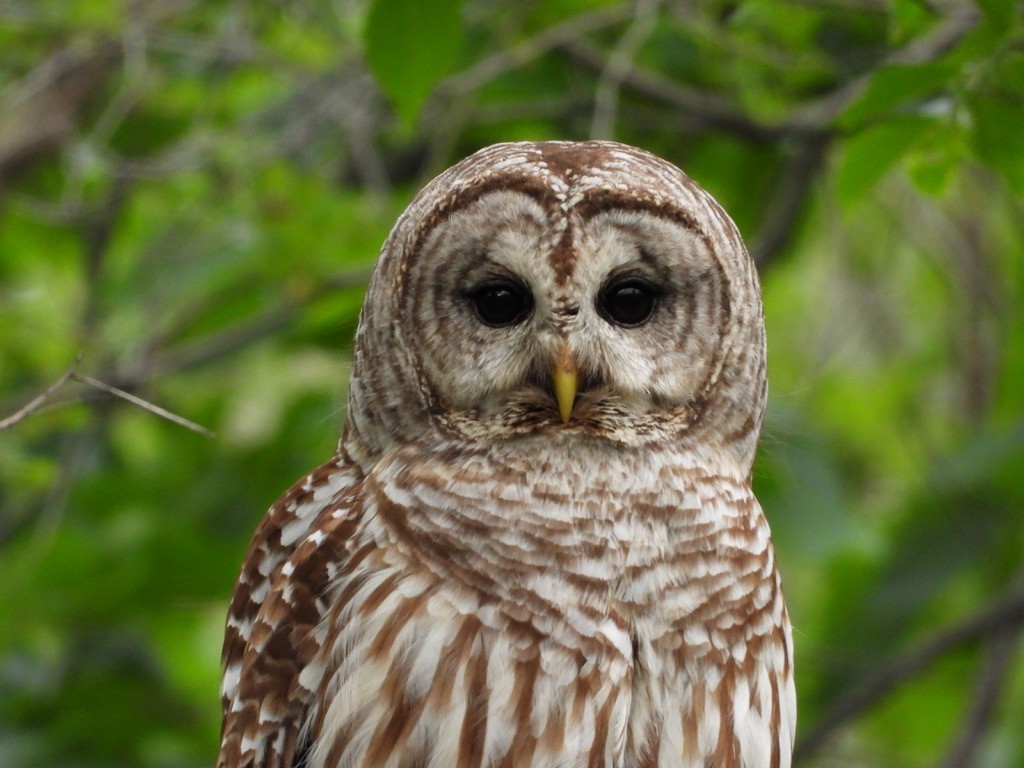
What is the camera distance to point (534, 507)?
9.04 feet

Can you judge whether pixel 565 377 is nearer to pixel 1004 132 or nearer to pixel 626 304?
pixel 626 304

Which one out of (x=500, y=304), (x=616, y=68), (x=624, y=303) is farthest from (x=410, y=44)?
(x=616, y=68)

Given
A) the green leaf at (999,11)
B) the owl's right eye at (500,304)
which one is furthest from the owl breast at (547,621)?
the green leaf at (999,11)

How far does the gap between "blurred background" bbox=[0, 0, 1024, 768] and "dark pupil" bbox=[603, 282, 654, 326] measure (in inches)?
53.2

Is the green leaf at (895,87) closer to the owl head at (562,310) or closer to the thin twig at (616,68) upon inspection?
the owl head at (562,310)

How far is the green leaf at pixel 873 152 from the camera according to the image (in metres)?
2.82

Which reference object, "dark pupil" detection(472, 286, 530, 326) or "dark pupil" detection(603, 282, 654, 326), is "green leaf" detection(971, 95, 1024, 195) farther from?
"dark pupil" detection(472, 286, 530, 326)

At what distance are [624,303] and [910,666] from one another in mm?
2784

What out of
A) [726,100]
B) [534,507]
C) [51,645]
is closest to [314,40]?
[726,100]

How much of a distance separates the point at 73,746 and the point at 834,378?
11.1ft

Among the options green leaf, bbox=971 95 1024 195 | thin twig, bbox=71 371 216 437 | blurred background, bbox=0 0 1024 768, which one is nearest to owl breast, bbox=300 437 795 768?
thin twig, bbox=71 371 216 437

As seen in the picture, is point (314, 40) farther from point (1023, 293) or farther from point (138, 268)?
point (1023, 293)

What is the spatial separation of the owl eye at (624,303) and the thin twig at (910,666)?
2.67 m

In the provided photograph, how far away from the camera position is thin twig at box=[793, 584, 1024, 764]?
16.4 ft
